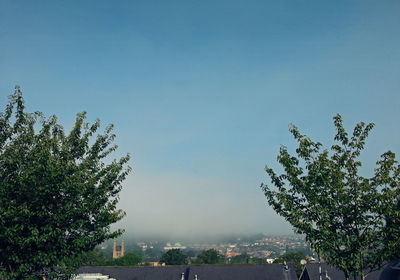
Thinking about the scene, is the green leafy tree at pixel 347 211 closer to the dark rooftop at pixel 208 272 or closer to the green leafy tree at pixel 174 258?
the dark rooftop at pixel 208 272

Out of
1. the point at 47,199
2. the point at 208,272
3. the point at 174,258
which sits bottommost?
the point at 174,258

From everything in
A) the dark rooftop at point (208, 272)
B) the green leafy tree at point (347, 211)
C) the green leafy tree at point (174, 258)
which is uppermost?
the green leafy tree at point (347, 211)

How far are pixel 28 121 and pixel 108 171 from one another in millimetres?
5010

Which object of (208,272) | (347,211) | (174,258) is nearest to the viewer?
(347,211)

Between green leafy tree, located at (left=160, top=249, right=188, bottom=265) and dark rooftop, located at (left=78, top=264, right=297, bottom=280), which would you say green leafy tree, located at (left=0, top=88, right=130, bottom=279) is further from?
green leafy tree, located at (left=160, top=249, right=188, bottom=265)

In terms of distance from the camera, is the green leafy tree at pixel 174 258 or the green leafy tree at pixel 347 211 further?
the green leafy tree at pixel 174 258

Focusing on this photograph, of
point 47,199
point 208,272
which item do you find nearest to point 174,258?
point 208,272

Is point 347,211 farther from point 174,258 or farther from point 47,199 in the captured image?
point 174,258

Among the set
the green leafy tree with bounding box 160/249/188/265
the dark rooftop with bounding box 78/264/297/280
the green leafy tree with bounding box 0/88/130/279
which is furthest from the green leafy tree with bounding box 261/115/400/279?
the green leafy tree with bounding box 160/249/188/265

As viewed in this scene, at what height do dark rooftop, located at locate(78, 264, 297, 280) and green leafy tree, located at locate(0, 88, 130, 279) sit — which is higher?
green leafy tree, located at locate(0, 88, 130, 279)

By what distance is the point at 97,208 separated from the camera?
20094 mm

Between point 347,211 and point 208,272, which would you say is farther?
point 208,272

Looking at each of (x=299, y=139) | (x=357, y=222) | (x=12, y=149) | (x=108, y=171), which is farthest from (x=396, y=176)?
(x=12, y=149)

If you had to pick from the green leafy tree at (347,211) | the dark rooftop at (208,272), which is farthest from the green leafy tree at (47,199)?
the dark rooftop at (208,272)
